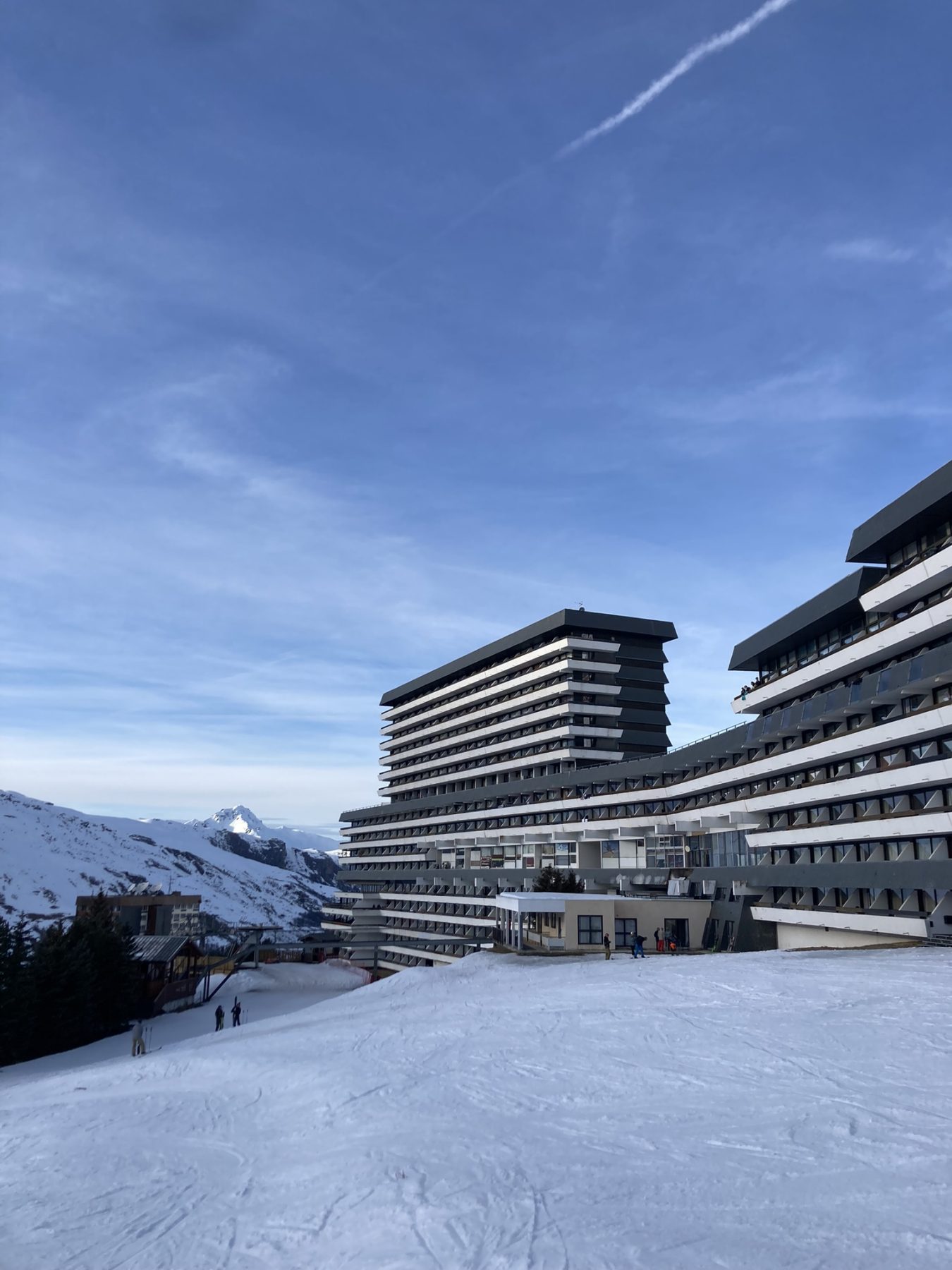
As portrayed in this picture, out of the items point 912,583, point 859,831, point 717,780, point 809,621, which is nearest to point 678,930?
point 717,780

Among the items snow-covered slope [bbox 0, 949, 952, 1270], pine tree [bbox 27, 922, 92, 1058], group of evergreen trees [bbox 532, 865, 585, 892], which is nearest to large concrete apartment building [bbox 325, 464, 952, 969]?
group of evergreen trees [bbox 532, 865, 585, 892]

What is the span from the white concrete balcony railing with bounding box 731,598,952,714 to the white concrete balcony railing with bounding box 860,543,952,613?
1.15 meters

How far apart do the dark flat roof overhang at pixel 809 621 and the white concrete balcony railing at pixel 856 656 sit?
7.07 ft

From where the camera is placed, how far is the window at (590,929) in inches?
1930

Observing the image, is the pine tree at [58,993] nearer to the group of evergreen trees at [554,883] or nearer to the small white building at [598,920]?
the small white building at [598,920]

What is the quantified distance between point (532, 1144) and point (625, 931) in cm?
3907

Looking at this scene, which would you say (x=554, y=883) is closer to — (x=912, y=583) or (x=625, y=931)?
(x=625, y=931)

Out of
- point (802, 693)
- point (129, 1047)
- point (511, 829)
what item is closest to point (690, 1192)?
point (129, 1047)

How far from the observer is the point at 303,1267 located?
414 inches

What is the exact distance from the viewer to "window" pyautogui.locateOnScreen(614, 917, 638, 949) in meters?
49.8

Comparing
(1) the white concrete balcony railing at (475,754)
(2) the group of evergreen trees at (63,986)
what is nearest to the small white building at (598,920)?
(2) the group of evergreen trees at (63,986)

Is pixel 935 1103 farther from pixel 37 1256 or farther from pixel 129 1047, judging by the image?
pixel 129 1047

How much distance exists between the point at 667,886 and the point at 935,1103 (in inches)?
1925

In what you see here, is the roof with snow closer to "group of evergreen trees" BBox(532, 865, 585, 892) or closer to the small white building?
the small white building
